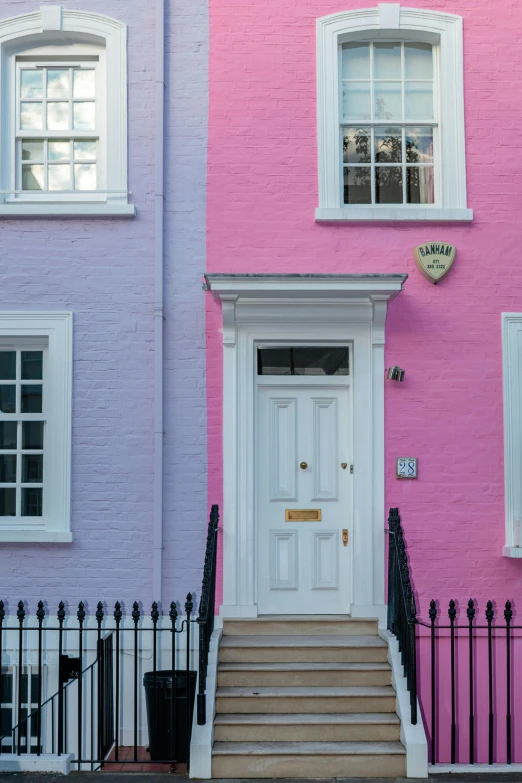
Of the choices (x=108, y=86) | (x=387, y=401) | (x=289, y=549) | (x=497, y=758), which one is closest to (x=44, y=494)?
(x=289, y=549)

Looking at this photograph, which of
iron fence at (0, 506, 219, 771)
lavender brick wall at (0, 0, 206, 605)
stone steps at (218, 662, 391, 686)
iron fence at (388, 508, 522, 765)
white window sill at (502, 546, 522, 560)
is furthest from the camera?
lavender brick wall at (0, 0, 206, 605)

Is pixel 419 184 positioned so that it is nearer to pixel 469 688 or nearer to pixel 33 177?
pixel 33 177

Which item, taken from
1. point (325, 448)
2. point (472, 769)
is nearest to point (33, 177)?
point (325, 448)

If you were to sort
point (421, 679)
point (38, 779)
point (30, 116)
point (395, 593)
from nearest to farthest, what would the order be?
1. point (38, 779)
2. point (395, 593)
3. point (421, 679)
4. point (30, 116)

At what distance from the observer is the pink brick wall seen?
9422 millimetres

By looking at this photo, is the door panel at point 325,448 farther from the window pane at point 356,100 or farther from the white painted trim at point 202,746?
the window pane at point 356,100

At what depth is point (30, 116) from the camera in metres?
9.91

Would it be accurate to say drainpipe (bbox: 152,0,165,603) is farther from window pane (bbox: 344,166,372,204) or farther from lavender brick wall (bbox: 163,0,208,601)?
window pane (bbox: 344,166,372,204)

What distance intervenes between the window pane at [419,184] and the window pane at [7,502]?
15.6ft

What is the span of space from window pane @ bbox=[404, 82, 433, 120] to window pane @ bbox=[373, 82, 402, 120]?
0.08 metres

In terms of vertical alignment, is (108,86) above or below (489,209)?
above

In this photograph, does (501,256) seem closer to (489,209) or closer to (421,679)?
(489,209)

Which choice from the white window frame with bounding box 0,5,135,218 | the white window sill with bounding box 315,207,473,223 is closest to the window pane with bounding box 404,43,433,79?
the white window sill with bounding box 315,207,473,223

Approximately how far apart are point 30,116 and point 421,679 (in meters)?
6.52
